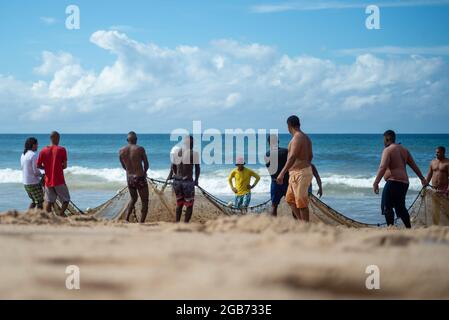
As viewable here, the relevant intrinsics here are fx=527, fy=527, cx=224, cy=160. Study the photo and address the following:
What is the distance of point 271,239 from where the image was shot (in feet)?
13.9

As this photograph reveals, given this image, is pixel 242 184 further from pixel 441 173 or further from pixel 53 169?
pixel 441 173

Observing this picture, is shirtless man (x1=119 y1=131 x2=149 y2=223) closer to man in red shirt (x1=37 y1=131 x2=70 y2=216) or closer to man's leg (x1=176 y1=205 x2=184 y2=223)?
man's leg (x1=176 y1=205 x2=184 y2=223)

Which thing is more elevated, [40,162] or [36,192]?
[40,162]

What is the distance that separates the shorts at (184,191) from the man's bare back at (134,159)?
0.65 metres

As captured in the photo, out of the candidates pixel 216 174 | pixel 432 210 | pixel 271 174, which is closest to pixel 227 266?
pixel 271 174

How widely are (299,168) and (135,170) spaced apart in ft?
9.04

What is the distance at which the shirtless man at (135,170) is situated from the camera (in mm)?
8281

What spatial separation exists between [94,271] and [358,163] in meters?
31.3

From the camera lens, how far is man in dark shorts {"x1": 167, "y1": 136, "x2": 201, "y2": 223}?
7.82m

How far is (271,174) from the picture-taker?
7969 millimetres

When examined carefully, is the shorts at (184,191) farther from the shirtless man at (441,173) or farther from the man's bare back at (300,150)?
the shirtless man at (441,173)

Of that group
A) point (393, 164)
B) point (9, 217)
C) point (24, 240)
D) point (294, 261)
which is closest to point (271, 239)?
point (294, 261)

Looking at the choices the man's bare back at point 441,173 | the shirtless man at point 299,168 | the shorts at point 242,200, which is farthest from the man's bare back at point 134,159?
the man's bare back at point 441,173

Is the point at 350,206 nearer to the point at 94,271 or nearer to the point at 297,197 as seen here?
the point at 297,197
